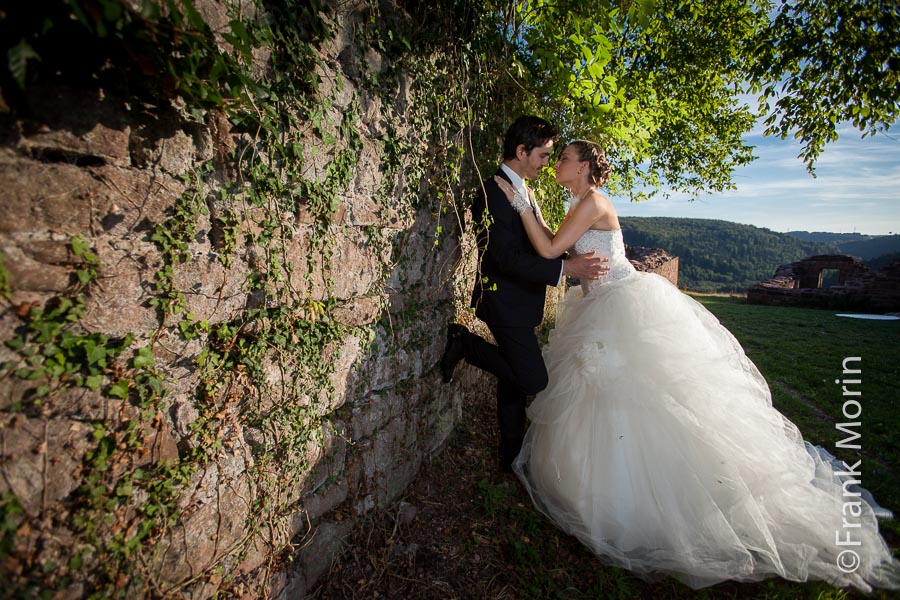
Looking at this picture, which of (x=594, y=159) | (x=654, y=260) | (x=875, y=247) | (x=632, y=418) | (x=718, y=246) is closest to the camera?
(x=632, y=418)

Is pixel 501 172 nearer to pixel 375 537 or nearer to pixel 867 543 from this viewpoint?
pixel 375 537

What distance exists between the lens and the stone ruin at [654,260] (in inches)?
531

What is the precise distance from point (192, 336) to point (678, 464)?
258 centimetres

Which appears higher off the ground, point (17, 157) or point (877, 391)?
point (17, 157)

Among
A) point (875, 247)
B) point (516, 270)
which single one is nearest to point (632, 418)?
point (516, 270)

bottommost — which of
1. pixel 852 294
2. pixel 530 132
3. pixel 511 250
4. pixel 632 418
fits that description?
pixel 632 418

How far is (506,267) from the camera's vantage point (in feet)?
9.22

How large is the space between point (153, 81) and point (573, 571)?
9.78 feet

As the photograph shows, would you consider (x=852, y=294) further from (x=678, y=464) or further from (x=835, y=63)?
(x=678, y=464)

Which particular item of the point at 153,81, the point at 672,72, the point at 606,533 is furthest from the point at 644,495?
the point at 672,72

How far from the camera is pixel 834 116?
15.0ft

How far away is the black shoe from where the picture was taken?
3.12 m

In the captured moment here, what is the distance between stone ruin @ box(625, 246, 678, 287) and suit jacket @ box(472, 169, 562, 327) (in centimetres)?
1082

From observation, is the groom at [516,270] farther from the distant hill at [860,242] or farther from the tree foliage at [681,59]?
the distant hill at [860,242]
